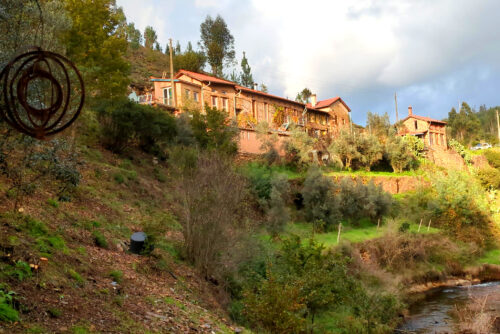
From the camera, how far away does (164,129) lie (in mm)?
26188

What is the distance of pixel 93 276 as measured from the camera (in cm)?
930

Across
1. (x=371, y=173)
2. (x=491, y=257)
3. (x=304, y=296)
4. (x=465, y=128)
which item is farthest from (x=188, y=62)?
(x=465, y=128)

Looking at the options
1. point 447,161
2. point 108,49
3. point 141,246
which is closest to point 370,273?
point 141,246

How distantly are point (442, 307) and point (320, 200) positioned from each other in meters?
10.9

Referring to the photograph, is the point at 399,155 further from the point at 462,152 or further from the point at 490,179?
the point at 462,152

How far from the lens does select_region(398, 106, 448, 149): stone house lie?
56.2 metres

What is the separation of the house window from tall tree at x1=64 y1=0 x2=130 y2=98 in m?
10.7

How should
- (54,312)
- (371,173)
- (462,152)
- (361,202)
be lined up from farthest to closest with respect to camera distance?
(462,152) → (371,173) → (361,202) → (54,312)

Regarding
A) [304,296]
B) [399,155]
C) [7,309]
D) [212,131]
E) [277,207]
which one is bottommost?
[304,296]

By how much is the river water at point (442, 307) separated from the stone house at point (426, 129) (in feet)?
111

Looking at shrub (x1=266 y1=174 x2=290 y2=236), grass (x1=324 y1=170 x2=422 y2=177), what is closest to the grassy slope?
shrub (x1=266 y1=174 x2=290 y2=236)

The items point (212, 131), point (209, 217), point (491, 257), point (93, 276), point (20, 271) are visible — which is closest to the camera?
point (20, 271)

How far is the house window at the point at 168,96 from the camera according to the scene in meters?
38.7

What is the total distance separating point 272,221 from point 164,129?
9280 millimetres
